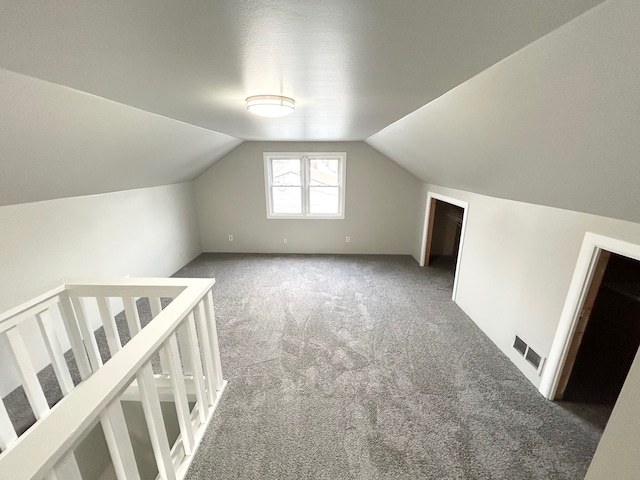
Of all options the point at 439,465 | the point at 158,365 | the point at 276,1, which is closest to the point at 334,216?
the point at 158,365

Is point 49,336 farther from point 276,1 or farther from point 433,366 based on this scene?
point 433,366

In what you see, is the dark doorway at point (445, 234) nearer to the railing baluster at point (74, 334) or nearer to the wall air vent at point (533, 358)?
the wall air vent at point (533, 358)

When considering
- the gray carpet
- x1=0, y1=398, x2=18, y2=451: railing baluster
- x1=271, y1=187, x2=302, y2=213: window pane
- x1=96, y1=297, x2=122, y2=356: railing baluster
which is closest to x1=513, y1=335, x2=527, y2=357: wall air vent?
the gray carpet

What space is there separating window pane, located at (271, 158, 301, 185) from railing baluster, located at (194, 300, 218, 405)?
3739 millimetres

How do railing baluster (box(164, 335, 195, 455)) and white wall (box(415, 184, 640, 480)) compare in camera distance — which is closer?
white wall (box(415, 184, 640, 480))

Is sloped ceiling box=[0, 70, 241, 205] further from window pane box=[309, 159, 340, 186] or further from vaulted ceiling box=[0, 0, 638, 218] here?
window pane box=[309, 159, 340, 186]

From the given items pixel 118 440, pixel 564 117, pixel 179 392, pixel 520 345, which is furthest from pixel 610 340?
pixel 118 440

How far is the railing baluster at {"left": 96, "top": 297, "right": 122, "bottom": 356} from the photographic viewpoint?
194cm

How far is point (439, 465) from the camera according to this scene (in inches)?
66.4

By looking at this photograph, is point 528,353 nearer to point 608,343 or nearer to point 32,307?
point 608,343

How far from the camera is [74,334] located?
81.3 inches

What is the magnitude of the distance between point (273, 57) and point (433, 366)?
2688 mm

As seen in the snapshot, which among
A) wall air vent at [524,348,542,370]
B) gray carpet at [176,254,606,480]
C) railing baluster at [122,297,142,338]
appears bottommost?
gray carpet at [176,254,606,480]

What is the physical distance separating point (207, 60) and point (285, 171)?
4.22m
